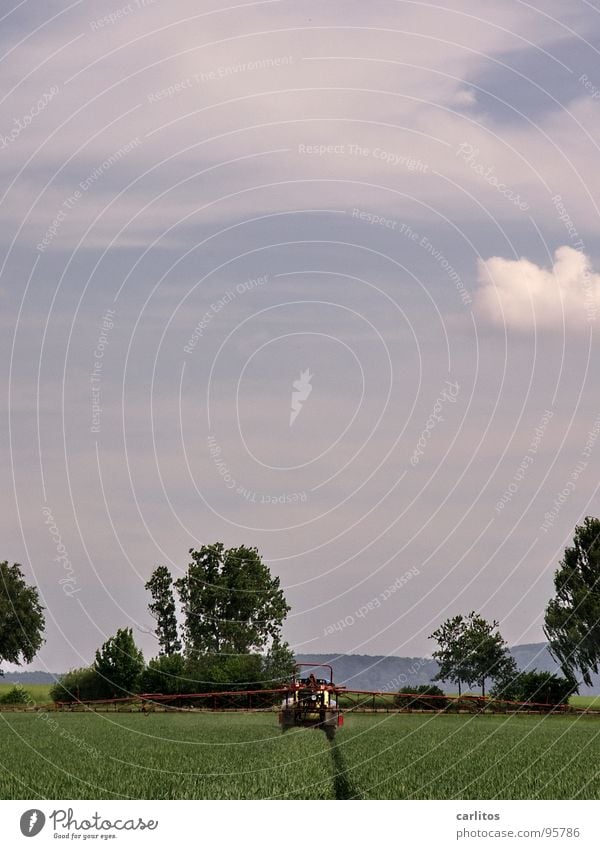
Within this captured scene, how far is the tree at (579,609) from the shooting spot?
115 m

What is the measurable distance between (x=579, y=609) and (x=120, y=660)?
48420 millimetres

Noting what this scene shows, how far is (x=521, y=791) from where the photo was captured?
35.7 metres

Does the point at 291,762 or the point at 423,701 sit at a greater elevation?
the point at 423,701

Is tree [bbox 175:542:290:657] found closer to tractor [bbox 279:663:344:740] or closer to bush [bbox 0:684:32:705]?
bush [bbox 0:684:32:705]

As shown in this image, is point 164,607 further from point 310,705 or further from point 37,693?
point 310,705

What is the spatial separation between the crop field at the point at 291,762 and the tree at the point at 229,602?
57076 millimetres

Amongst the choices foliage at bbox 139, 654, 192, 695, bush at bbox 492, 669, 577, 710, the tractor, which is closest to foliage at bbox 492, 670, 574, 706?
bush at bbox 492, 669, 577, 710

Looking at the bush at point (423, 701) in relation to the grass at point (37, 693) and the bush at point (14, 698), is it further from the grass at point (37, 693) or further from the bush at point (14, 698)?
the grass at point (37, 693)

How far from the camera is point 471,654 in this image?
470 feet

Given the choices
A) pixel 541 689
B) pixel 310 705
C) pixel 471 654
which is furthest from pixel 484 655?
pixel 310 705

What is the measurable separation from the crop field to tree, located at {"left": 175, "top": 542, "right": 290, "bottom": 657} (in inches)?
2247

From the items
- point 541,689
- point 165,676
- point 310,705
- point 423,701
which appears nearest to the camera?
point 310,705

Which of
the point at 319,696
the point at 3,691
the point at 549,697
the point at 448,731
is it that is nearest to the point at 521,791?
the point at 319,696
